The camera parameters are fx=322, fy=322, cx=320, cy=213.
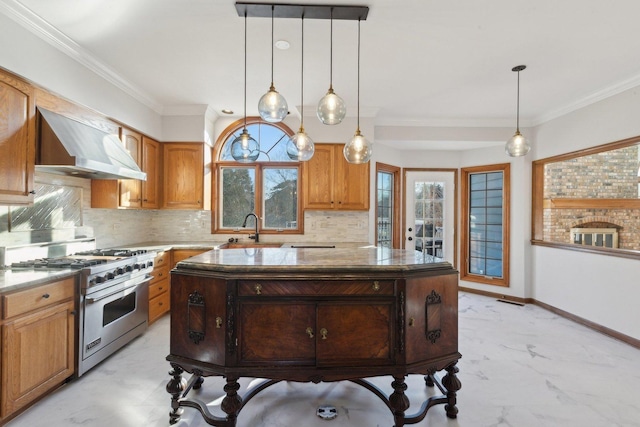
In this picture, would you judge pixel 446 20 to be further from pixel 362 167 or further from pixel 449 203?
pixel 449 203

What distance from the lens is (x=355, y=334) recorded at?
1890mm

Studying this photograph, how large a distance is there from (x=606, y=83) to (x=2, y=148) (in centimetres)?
561

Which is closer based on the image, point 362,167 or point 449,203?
point 362,167

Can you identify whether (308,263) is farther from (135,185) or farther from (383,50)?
(135,185)

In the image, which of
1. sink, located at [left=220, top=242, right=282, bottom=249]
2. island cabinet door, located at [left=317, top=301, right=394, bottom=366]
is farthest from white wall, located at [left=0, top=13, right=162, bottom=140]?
island cabinet door, located at [left=317, top=301, right=394, bottom=366]

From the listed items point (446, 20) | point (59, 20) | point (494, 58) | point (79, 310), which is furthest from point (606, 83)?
point (79, 310)

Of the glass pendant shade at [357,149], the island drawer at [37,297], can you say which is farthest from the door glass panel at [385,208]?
the island drawer at [37,297]

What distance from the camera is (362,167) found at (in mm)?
4562

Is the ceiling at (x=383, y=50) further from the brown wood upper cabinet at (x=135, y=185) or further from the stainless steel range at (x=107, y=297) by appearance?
the stainless steel range at (x=107, y=297)

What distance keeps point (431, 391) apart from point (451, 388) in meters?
0.39

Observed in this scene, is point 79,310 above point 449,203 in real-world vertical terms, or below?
below

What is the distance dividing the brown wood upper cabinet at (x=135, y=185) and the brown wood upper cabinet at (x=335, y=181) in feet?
6.72

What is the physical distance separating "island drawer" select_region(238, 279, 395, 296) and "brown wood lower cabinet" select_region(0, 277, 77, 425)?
146cm

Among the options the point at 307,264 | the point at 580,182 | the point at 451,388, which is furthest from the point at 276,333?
the point at 580,182
